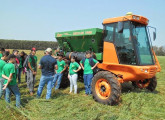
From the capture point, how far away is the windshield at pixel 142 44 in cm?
517

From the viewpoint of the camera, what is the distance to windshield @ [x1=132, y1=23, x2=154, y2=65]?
17.0 ft

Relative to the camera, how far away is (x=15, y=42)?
4697cm

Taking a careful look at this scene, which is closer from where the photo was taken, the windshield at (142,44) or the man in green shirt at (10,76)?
the man in green shirt at (10,76)

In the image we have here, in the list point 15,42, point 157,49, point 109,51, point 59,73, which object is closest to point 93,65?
point 109,51

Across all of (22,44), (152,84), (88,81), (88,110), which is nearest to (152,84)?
(152,84)

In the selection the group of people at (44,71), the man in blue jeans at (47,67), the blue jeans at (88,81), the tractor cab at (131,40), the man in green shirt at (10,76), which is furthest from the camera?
the blue jeans at (88,81)

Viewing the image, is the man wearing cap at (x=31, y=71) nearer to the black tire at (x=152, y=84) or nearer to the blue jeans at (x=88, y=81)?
the blue jeans at (x=88, y=81)

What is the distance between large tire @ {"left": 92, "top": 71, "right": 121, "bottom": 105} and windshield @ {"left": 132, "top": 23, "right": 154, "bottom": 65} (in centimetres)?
102

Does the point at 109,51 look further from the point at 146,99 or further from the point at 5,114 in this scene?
the point at 5,114

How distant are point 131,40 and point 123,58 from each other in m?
0.61

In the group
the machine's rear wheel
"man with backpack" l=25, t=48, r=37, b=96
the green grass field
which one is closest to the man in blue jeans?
the green grass field

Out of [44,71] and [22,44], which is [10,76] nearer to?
[44,71]

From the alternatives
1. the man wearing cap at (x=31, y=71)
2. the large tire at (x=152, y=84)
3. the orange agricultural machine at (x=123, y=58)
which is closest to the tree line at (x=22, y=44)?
the man wearing cap at (x=31, y=71)

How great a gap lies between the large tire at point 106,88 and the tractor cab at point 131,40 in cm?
70
